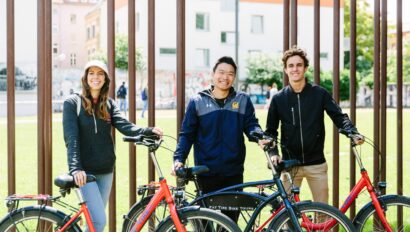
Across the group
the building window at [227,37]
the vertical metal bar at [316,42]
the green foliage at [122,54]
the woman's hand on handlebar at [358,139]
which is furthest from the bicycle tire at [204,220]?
the building window at [227,37]

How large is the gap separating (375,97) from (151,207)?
8.37 feet

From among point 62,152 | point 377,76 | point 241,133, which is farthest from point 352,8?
point 62,152

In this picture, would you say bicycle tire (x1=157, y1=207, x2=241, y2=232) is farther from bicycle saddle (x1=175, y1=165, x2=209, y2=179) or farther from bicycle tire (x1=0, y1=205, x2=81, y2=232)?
bicycle tire (x1=0, y1=205, x2=81, y2=232)

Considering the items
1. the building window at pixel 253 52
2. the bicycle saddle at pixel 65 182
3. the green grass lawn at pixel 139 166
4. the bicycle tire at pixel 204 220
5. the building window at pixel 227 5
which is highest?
the building window at pixel 227 5

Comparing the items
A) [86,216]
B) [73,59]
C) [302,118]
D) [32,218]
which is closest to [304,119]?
[302,118]

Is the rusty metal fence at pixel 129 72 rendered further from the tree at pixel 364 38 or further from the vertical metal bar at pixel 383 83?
the tree at pixel 364 38

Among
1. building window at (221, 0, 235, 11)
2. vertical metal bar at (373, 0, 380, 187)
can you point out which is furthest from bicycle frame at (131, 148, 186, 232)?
building window at (221, 0, 235, 11)

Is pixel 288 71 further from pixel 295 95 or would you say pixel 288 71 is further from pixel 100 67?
pixel 100 67

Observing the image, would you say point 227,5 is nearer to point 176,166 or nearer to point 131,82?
point 131,82

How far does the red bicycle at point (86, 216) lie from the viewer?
11.9ft

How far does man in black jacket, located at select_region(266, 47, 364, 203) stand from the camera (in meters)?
4.37

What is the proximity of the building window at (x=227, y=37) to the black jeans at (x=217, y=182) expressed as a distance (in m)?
36.4

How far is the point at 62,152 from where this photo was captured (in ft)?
39.6

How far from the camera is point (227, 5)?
40.4 meters
